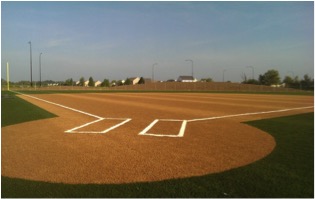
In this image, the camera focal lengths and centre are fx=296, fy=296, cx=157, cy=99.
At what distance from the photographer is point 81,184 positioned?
4160 millimetres

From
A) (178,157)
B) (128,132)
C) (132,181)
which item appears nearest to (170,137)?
(128,132)

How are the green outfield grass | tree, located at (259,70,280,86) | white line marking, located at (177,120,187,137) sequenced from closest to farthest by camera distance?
the green outfield grass < white line marking, located at (177,120,187,137) < tree, located at (259,70,280,86)

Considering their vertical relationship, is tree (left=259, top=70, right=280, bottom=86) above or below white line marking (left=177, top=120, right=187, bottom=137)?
above

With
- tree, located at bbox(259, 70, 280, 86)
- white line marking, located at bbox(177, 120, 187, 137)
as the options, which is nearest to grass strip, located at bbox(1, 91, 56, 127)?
white line marking, located at bbox(177, 120, 187, 137)

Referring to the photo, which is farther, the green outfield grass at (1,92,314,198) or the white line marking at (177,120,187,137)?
the white line marking at (177,120,187,137)

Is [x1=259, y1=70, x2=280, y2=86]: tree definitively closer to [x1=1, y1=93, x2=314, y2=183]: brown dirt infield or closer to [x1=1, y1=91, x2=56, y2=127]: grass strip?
[x1=1, y1=91, x2=56, y2=127]: grass strip

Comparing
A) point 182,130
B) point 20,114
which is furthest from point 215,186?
point 20,114

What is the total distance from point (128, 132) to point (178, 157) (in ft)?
9.87

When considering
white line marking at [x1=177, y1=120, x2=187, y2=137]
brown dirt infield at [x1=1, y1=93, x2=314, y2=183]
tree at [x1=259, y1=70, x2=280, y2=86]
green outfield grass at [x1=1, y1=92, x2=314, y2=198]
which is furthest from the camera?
tree at [x1=259, y1=70, x2=280, y2=86]

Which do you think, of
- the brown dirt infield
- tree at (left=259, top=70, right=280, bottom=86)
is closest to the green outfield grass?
the brown dirt infield

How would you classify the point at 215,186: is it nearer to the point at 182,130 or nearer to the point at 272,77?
the point at 182,130

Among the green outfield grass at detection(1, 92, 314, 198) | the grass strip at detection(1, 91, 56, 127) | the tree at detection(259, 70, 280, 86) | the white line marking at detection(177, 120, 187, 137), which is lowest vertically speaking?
the green outfield grass at detection(1, 92, 314, 198)

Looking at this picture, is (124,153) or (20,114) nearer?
(124,153)

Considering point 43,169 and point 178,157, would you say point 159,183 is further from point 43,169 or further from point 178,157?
point 43,169
